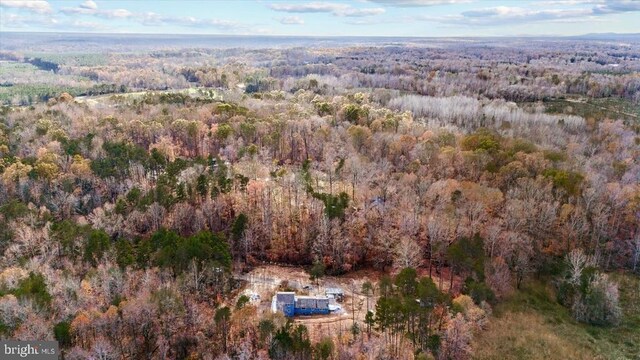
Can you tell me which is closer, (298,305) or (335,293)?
(298,305)

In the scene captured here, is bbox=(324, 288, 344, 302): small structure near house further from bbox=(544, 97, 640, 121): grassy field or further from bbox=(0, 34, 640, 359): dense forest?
bbox=(544, 97, 640, 121): grassy field

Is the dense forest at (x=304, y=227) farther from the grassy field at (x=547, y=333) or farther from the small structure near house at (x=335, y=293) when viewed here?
the small structure near house at (x=335, y=293)

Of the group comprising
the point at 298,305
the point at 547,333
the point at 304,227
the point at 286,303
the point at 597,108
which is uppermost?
the point at 597,108

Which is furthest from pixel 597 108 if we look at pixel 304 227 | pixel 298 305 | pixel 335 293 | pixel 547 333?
pixel 298 305

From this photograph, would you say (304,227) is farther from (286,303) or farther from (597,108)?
(597,108)

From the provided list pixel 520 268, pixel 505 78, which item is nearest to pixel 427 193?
pixel 520 268

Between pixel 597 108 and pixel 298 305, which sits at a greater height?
pixel 597 108

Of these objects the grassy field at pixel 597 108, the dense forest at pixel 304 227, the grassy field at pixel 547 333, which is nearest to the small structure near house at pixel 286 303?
the dense forest at pixel 304 227
